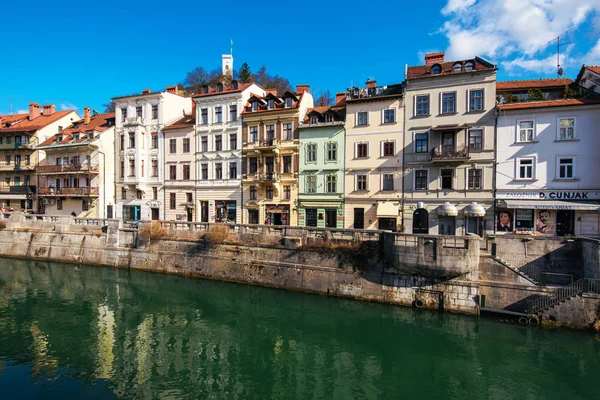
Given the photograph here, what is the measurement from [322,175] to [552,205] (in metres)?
16.7

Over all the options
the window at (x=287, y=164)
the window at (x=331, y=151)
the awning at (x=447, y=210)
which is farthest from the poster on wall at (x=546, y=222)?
the window at (x=287, y=164)

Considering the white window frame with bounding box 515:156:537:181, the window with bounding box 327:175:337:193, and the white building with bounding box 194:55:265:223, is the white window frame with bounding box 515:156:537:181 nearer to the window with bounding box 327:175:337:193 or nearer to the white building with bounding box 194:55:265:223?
the window with bounding box 327:175:337:193

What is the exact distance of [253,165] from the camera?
32.4 m

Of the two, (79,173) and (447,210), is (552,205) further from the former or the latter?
(79,173)

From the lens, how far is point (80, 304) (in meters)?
19.8

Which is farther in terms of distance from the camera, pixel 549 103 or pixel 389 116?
pixel 389 116

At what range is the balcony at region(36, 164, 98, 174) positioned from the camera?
3641cm

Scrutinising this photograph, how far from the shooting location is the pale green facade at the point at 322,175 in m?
29.6

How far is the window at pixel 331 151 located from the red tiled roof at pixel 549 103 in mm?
12568

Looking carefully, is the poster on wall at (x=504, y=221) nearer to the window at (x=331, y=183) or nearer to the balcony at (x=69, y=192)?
the window at (x=331, y=183)

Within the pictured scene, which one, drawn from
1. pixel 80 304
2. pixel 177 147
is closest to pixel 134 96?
pixel 177 147

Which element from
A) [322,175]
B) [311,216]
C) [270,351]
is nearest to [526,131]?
[322,175]

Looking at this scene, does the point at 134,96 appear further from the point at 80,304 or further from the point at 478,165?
the point at 478,165

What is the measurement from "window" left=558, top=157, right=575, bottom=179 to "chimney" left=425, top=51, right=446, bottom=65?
11619mm
